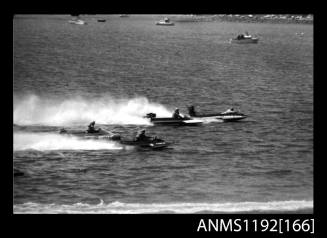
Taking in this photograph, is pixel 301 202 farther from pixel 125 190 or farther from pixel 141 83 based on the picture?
pixel 141 83

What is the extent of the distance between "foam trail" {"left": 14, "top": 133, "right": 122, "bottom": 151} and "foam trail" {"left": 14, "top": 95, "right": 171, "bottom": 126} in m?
1.45

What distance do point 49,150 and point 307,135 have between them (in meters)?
16.8

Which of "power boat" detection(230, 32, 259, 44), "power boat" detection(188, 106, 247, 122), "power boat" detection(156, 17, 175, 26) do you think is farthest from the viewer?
"power boat" detection(230, 32, 259, 44)

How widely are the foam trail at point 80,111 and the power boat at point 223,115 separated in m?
2.00

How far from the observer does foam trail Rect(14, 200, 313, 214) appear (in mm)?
37094

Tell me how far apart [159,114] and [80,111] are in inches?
248

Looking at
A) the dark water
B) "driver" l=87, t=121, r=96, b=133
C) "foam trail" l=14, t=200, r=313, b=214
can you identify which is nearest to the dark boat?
the dark water

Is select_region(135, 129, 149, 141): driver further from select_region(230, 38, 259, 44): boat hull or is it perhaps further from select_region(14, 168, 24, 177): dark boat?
select_region(230, 38, 259, 44): boat hull

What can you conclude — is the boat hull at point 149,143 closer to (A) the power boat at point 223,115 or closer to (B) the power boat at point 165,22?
(A) the power boat at point 223,115

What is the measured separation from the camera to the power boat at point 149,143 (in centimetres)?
4456

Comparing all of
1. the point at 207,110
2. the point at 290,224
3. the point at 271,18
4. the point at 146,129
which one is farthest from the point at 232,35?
the point at 290,224

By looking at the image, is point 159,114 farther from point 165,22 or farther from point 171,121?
point 165,22

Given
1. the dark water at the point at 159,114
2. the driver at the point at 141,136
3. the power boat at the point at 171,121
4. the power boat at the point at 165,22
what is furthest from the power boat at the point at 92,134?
the power boat at the point at 165,22

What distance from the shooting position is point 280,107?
47250 mm
